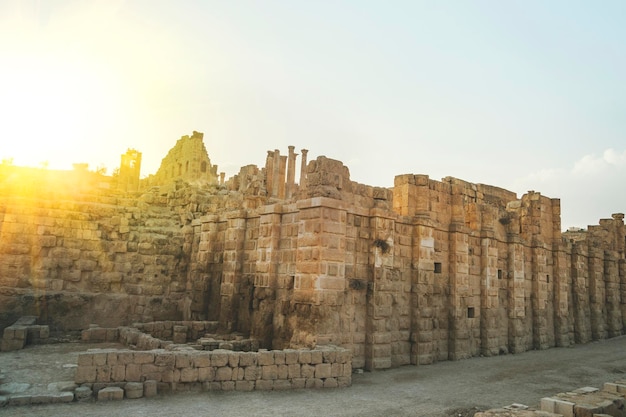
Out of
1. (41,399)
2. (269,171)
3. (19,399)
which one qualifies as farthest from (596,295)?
(269,171)

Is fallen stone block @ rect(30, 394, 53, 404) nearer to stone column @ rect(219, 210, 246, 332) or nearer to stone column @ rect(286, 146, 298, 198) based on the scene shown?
stone column @ rect(219, 210, 246, 332)

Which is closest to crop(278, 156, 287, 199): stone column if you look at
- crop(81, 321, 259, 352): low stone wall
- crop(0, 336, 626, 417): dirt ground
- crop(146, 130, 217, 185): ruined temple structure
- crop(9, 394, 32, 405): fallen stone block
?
crop(146, 130, 217, 185): ruined temple structure

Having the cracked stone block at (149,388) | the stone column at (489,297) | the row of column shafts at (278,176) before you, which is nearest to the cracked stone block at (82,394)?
the cracked stone block at (149,388)

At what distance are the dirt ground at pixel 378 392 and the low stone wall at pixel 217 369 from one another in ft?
0.82

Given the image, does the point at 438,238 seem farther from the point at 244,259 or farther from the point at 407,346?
the point at 244,259

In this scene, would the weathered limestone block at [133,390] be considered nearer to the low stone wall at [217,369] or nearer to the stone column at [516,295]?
the low stone wall at [217,369]

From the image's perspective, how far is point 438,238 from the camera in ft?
47.1

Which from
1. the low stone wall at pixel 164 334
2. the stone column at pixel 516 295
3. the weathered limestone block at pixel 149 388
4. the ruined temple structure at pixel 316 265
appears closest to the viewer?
the weathered limestone block at pixel 149 388

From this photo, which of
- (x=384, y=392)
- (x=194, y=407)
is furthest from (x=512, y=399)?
(x=194, y=407)

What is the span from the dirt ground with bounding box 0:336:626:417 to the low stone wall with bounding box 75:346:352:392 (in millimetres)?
251

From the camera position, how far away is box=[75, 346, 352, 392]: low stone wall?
8.13 m

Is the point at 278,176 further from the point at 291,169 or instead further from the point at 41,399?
the point at 41,399

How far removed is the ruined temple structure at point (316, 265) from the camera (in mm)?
11492

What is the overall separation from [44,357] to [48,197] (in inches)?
266
